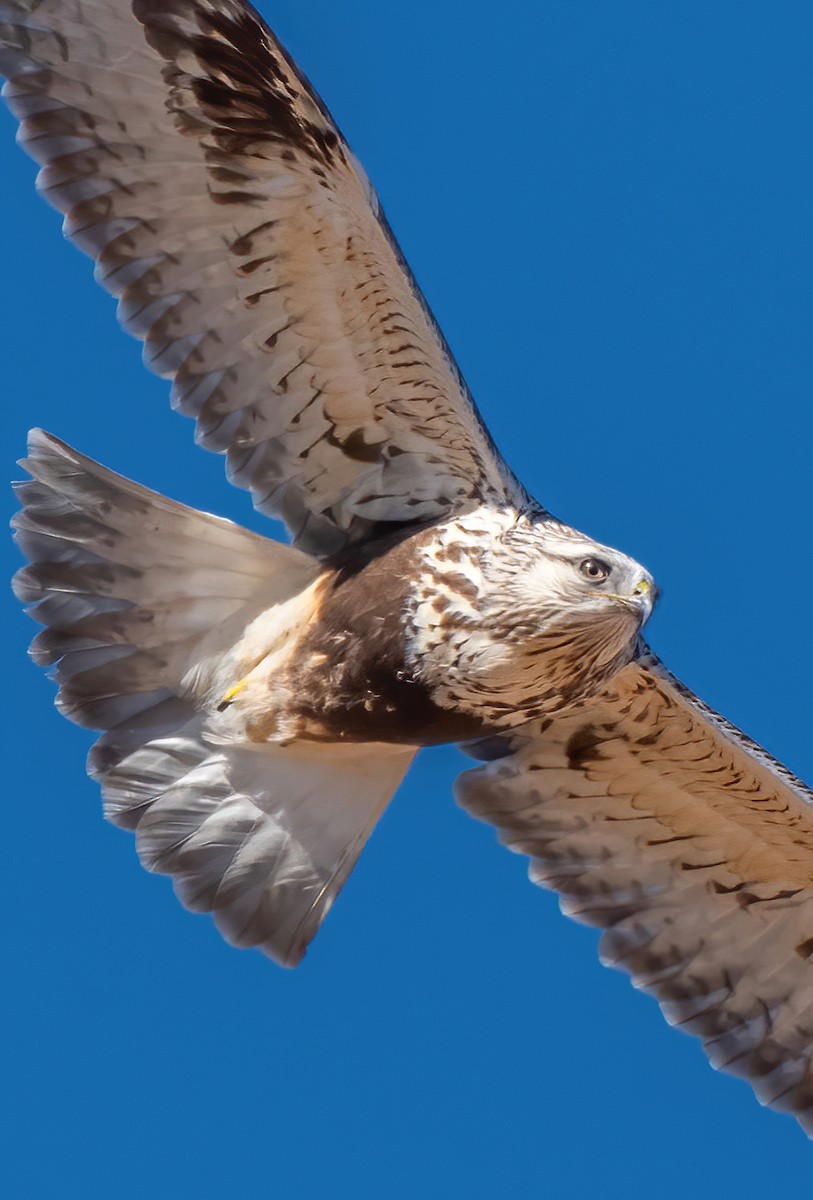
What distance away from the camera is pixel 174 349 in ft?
20.1

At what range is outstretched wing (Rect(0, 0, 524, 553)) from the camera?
18.8 ft

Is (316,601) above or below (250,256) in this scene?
below

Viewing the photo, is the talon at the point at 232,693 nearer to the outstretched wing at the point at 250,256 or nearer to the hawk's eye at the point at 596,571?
the outstretched wing at the point at 250,256

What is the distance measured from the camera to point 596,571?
5.85 metres

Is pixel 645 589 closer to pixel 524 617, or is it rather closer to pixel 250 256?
pixel 524 617

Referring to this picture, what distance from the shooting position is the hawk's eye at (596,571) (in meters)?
5.84

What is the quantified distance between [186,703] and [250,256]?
1.43m

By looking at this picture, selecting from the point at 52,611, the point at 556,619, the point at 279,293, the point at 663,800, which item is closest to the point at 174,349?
the point at 279,293

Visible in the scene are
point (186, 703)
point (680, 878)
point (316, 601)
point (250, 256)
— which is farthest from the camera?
point (680, 878)

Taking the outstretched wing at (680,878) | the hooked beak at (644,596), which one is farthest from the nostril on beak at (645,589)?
the outstretched wing at (680,878)

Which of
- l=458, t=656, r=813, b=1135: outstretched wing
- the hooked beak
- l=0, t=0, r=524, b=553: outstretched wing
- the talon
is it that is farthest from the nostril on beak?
the talon

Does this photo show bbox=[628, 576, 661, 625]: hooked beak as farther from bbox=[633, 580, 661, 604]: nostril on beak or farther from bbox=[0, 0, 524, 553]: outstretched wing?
bbox=[0, 0, 524, 553]: outstretched wing

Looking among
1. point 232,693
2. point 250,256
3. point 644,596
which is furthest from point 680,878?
point 250,256

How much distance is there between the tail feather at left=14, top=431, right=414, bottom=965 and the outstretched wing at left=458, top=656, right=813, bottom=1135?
565mm
